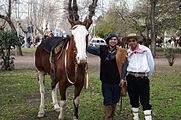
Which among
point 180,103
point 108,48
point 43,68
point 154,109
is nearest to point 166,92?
point 180,103

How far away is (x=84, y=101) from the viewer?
10.2 metres

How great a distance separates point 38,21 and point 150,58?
69.7m

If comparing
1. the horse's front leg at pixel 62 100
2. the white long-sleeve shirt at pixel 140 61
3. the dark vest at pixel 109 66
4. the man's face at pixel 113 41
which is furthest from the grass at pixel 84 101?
the man's face at pixel 113 41

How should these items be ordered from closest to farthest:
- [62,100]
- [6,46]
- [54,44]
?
1. [62,100]
2. [54,44]
3. [6,46]

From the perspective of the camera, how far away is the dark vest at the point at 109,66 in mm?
6766

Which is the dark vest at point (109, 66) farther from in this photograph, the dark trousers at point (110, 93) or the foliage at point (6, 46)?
the foliage at point (6, 46)

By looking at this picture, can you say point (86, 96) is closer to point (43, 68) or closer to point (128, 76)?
point (43, 68)

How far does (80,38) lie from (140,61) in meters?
1.22

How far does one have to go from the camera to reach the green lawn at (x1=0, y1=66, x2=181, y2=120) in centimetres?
830

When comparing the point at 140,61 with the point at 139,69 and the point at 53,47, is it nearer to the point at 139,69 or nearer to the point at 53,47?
the point at 139,69

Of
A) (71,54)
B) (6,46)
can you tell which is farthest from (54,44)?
(6,46)

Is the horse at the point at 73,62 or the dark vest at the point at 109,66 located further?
the dark vest at the point at 109,66

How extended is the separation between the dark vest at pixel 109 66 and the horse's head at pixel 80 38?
1.44 ft

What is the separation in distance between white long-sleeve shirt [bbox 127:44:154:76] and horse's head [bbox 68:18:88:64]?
93 centimetres
